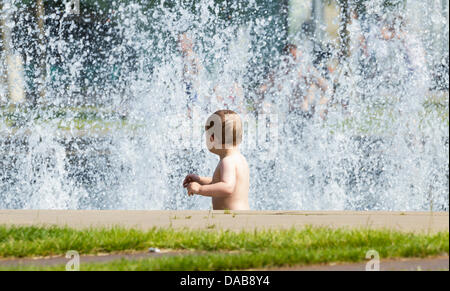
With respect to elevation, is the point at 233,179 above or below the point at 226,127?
below

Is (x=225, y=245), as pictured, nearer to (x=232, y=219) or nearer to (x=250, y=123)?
(x=232, y=219)

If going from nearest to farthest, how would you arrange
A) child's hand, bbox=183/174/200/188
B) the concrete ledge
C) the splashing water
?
1. the concrete ledge
2. child's hand, bbox=183/174/200/188
3. the splashing water

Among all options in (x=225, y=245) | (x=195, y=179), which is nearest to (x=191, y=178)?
(x=195, y=179)

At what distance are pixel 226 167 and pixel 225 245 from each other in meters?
1.77

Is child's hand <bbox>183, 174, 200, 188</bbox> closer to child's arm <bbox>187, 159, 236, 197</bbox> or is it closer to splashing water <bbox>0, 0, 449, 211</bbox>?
child's arm <bbox>187, 159, 236, 197</bbox>

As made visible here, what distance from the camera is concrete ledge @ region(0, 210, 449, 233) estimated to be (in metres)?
5.21

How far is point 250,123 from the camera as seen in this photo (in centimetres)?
1427

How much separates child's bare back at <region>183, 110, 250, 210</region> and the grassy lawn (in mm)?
1391

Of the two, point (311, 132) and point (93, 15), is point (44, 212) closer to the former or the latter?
point (311, 132)

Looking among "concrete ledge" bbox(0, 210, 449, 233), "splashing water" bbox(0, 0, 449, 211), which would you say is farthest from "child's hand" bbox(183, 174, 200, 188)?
"splashing water" bbox(0, 0, 449, 211)

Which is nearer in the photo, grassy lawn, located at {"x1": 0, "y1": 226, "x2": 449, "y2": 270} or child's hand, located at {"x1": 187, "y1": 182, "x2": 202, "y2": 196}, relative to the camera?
grassy lawn, located at {"x1": 0, "y1": 226, "x2": 449, "y2": 270}

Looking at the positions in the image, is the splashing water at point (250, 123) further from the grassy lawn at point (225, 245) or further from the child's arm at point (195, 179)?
the grassy lawn at point (225, 245)

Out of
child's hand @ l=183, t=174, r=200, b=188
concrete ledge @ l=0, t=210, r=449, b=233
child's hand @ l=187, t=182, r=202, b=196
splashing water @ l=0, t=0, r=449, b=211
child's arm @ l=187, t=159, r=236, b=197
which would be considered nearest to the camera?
concrete ledge @ l=0, t=210, r=449, b=233
